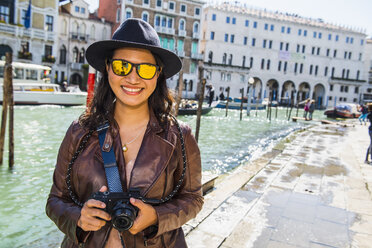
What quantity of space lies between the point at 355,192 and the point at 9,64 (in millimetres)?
7157

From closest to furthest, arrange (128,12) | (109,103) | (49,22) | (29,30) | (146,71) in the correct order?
1. (146,71)
2. (109,103)
3. (29,30)
4. (49,22)
5. (128,12)

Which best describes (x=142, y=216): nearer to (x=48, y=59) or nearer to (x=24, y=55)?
(x=24, y=55)

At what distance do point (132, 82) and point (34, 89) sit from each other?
19975 millimetres

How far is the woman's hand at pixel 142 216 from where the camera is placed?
1.27 m

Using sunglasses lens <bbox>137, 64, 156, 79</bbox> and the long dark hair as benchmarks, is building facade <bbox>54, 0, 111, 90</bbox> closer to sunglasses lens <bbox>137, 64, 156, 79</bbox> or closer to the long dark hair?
the long dark hair

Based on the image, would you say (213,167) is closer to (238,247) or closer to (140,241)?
(238,247)

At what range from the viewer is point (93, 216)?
4.21 feet

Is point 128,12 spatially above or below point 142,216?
above

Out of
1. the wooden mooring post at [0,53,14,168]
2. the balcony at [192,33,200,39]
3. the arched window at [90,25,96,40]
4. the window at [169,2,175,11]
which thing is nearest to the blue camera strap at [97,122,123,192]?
the wooden mooring post at [0,53,14,168]

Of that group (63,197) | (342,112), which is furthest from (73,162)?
(342,112)

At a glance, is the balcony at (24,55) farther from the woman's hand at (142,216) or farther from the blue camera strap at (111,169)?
the woman's hand at (142,216)

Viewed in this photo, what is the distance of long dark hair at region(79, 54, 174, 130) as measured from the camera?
5.08 ft

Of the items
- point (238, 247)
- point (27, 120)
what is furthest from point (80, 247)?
point (27, 120)

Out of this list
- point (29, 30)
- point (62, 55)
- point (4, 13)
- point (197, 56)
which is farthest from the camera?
point (197, 56)
